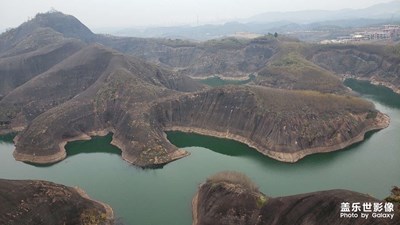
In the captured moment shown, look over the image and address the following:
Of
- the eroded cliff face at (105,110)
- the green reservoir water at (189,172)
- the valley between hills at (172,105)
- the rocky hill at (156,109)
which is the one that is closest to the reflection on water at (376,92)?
the valley between hills at (172,105)

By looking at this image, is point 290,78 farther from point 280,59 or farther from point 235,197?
point 235,197

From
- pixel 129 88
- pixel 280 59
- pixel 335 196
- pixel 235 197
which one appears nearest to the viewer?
pixel 335 196

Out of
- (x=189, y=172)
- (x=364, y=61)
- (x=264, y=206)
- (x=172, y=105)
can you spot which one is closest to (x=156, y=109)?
(x=172, y=105)

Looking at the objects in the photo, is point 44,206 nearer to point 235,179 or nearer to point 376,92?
point 235,179

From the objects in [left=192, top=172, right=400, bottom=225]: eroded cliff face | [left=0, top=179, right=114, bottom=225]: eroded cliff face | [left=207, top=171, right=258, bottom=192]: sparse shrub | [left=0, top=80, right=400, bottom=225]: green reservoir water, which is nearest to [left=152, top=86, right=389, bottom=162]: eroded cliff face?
[left=0, top=80, right=400, bottom=225]: green reservoir water

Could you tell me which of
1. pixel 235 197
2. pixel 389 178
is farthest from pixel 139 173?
pixel 389 178
